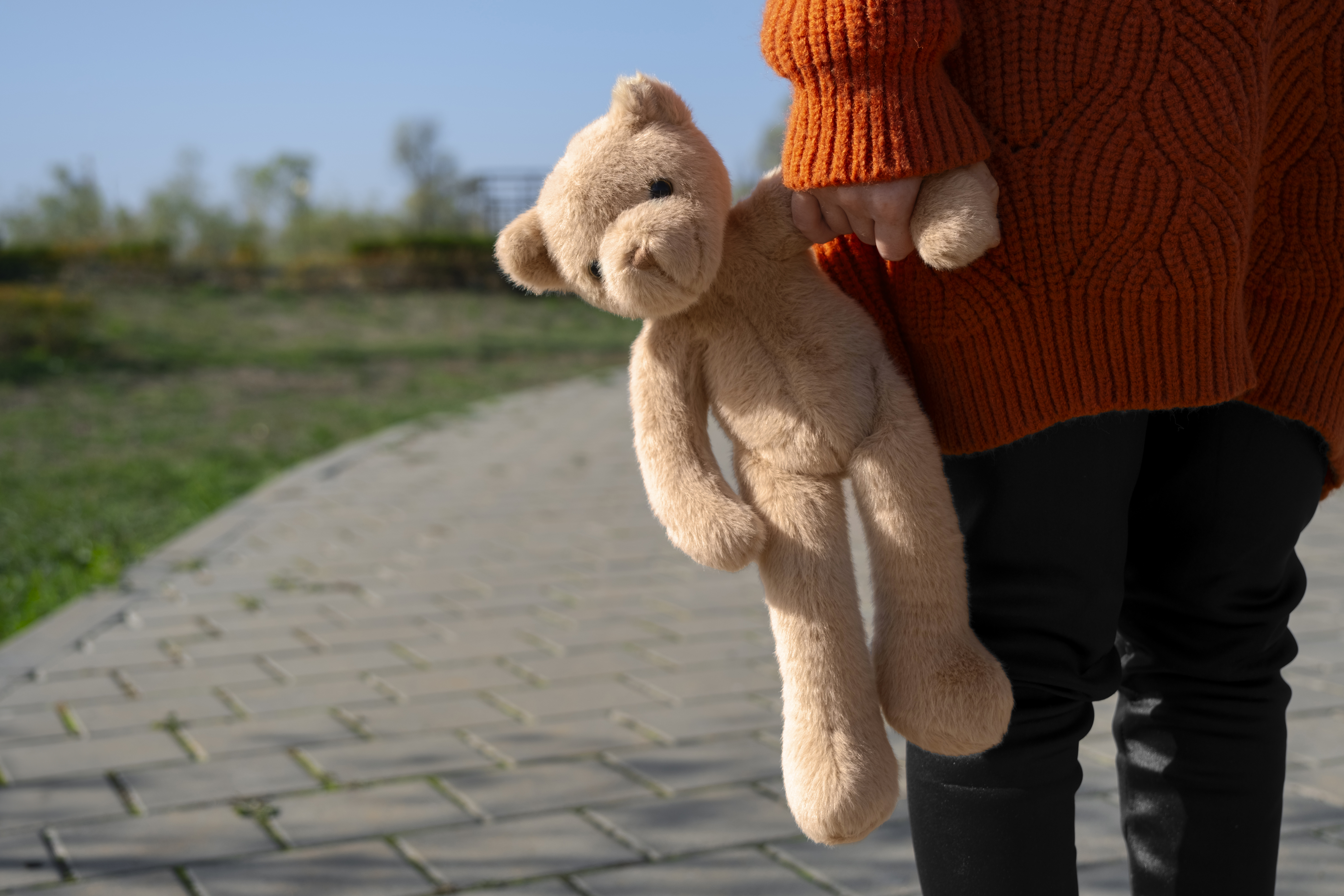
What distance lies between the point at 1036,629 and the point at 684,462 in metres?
0.43

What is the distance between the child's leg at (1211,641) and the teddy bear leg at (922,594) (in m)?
0.33

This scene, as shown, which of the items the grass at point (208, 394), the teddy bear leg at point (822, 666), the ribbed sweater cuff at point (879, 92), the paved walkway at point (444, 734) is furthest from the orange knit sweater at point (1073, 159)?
the grass at point (208, 394)

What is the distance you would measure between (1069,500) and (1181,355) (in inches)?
7.5

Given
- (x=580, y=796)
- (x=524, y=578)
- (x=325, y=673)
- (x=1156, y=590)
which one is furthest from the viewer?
(x=524, y=578)

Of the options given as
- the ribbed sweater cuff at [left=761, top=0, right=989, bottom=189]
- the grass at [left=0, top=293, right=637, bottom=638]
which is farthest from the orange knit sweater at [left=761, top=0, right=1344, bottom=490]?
the grass at [left=0, top=293, right=637, bottom=638]

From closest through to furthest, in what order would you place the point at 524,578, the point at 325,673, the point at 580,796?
the point at 580,796 → the point at 325,673 → the point at 524,578

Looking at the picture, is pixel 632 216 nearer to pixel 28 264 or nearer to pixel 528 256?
pixel 528 256

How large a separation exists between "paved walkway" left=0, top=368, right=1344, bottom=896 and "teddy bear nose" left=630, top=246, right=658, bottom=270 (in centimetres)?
136

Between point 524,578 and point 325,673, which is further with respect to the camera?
point 524,578

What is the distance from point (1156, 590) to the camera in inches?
60.7

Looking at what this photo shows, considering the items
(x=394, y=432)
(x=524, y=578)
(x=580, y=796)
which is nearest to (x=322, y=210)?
(x=394, y=432)

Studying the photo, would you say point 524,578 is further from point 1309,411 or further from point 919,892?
point 1309,411

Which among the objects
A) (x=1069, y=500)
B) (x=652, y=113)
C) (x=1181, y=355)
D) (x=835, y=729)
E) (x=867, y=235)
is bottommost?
(x=835, y=729)

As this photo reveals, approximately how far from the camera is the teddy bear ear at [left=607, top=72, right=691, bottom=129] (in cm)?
134
